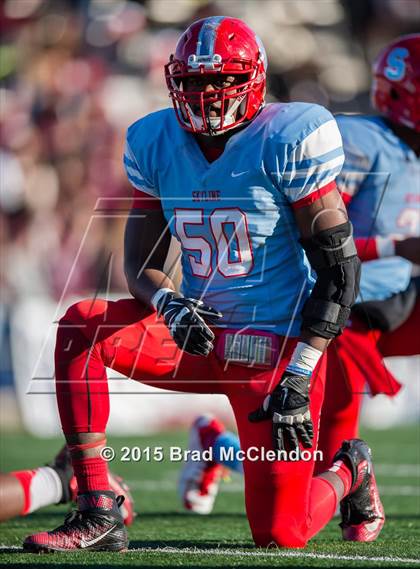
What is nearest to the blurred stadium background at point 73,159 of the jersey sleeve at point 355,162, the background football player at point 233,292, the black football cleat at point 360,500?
the jersey sleeve at point 355,162

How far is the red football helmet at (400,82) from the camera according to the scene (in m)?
4.91

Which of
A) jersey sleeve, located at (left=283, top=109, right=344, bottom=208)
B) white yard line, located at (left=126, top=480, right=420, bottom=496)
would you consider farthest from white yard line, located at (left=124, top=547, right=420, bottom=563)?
white yard line, located at (left=126, top=480, right=420, bottom=496)

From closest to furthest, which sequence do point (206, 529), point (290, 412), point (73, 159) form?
point (290, 412) < point (206, 529) < point (73, 159)

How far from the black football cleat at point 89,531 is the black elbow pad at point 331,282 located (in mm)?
873

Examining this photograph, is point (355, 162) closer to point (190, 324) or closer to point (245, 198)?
point (245, 198)

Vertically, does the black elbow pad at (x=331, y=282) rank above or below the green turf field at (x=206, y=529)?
above

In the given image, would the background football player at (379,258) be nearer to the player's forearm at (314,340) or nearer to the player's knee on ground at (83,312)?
the player's forearm at (314,340)

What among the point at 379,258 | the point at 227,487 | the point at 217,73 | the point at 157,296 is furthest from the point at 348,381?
the point at 227,487

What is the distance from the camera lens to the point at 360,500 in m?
4.10

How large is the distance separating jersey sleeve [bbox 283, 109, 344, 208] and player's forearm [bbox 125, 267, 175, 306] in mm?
582

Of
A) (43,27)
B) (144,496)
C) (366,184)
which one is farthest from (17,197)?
(366,184)

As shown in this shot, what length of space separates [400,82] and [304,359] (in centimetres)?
184

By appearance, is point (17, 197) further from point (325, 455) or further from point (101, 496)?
point (101, 496)

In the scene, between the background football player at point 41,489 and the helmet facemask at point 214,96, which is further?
the background football player at point 41,489
